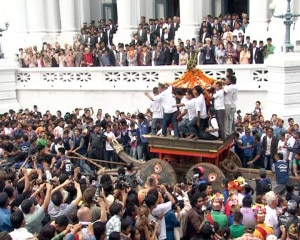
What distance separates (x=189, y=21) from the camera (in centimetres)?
2397

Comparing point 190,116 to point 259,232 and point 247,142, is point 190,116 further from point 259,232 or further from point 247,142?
point 259,232

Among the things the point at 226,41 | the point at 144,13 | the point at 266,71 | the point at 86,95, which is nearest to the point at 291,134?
the point at 266,71

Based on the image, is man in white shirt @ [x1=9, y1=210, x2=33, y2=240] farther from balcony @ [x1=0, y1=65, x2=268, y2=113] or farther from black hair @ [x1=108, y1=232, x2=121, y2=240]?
balcony @ [x1=0, y1=65, x2=268, y2=113]

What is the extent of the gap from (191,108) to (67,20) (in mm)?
17431

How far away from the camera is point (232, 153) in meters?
13.5

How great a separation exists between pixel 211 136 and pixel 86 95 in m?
9.88

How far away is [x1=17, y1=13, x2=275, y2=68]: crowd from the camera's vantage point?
19.5m

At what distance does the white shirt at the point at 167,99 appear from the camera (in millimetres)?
12727

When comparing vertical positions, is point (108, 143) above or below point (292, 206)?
below

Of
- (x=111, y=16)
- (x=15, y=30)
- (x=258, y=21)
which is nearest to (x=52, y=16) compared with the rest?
(x=15, y=30)

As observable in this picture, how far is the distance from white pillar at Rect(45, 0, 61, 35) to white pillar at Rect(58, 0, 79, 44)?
0.59 meters

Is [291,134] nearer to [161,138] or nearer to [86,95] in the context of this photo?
[161,138]

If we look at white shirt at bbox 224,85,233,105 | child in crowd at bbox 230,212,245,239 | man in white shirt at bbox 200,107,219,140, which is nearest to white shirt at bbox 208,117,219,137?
man in white shirt at bbox 200,107,219,140

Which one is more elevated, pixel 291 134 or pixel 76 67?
pixel 76 67
